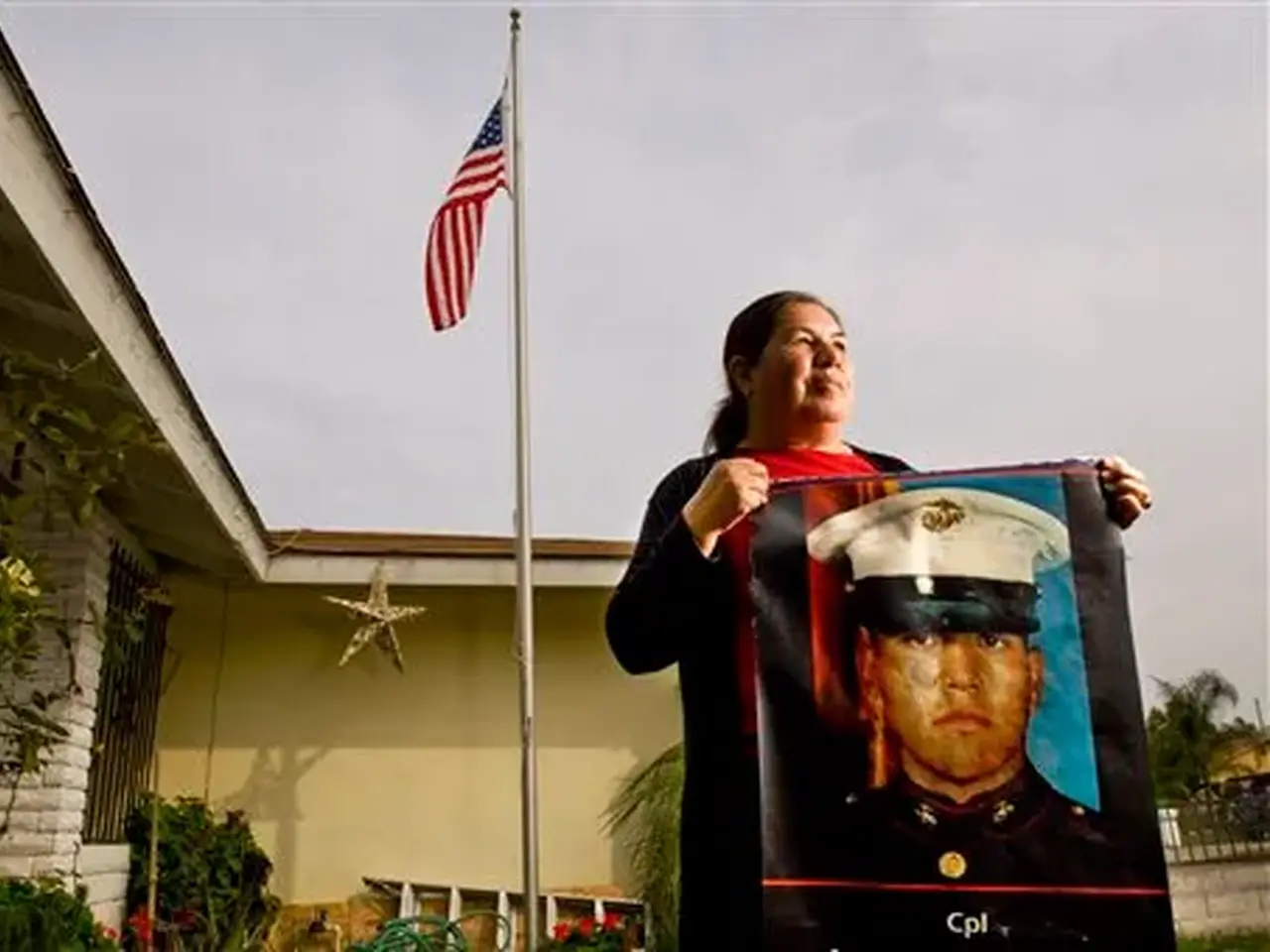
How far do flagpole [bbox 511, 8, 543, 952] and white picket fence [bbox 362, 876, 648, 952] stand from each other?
0.29 m

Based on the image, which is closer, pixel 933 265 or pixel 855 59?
pixel 855 59

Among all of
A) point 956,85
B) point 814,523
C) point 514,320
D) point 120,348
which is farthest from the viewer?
point 514,320

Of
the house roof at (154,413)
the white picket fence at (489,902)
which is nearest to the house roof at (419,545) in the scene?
the house roof at (154,413)

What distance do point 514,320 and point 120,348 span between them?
299 centimetres

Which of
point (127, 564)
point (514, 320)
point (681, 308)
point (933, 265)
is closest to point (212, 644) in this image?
point (127, 564)

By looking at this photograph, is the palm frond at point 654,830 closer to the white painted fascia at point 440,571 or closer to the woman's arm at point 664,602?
the white painted fascia at point 440,571

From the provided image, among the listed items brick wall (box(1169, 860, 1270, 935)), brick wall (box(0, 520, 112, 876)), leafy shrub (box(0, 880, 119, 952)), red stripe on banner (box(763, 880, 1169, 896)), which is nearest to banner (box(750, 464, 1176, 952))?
red stripe on banner (box(763, 880, 1169, 896))

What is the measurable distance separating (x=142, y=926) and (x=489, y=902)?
1.74 m

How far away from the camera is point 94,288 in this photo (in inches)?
110

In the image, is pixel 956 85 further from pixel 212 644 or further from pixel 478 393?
pixel 212 644

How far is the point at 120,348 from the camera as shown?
3.03 m

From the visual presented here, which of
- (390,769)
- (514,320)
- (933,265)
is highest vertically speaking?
(933,265)

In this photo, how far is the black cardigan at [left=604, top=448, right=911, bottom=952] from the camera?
1.05 m

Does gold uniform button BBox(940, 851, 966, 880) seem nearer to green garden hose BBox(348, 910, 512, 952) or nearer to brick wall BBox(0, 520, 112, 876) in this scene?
brick wall BBox(0, 520, 112, 876)
